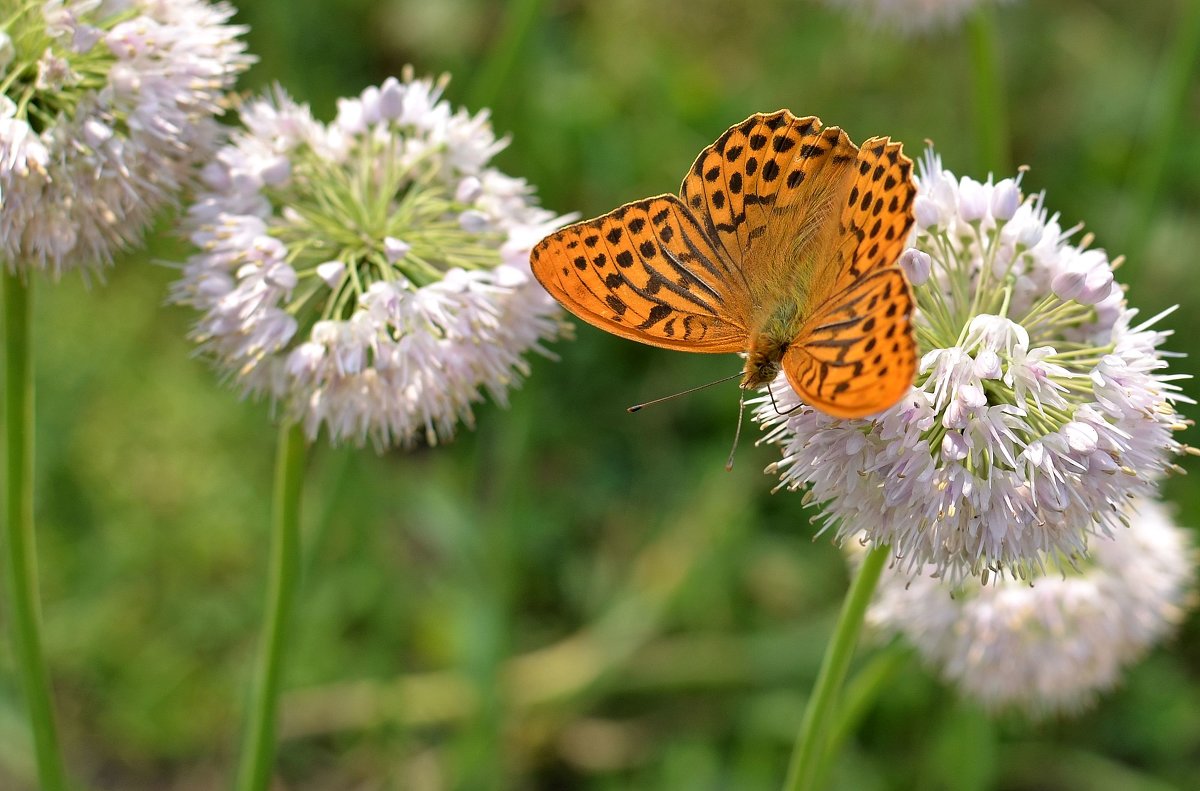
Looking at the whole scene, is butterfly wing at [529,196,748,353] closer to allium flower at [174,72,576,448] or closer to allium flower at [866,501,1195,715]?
allium flower at [174,72,576,448]

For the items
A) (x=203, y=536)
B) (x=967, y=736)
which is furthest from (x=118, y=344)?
(x=967, y=736)

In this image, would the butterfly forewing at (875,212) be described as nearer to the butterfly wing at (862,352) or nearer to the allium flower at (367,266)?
the butterfly wing at (862,352)

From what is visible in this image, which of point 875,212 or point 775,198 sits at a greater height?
point 775,198

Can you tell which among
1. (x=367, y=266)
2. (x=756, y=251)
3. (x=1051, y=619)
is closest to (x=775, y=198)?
(x=756, y=251)

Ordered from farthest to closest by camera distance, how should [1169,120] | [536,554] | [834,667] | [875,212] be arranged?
1. [536,554]
2. [1169,120]
3. [834,667]
4. [875,212]

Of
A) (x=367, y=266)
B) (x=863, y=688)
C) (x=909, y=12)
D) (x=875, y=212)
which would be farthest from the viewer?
(x=909, y=12)

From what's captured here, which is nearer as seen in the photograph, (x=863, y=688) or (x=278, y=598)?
(x=278, y=598)

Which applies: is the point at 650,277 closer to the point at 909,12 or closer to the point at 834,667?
the point at 834,667
